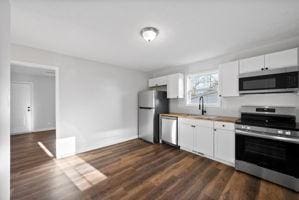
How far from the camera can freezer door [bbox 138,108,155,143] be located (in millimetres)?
4102

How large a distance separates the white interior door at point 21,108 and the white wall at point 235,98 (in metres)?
5.74

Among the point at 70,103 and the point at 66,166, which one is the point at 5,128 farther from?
the point at 70,103

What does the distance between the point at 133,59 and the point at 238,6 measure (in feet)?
8.09

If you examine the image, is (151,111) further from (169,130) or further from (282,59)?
(282,59)

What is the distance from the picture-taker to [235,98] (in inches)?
120

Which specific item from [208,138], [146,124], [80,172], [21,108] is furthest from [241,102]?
[21,108]

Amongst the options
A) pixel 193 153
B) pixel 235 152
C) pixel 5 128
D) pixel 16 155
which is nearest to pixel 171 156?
pixel 193 153

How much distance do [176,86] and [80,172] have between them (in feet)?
10.1

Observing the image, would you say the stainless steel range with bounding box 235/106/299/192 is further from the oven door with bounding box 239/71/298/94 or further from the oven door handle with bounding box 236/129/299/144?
the oven door with bounding box 239/71/298/94

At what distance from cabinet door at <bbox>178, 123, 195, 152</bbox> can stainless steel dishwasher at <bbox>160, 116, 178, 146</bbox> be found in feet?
0.42

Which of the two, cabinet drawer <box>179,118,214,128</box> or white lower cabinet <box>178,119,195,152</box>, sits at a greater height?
cabinet drawer <box>179,118,214,128</box>

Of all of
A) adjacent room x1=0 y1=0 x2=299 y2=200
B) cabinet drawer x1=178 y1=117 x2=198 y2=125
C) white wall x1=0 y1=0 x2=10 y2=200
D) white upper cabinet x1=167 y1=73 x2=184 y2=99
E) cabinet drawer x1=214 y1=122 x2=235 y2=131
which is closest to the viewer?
white wall x1=0 y1=0 x2=10 y2=200

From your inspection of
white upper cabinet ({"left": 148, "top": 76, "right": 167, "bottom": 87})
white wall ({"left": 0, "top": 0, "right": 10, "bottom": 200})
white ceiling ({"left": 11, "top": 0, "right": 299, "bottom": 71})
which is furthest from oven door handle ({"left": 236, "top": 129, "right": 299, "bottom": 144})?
white wall ({"left": 0, "top": 0, "right": 10, "bottom": 200})

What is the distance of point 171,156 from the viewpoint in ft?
10.2
